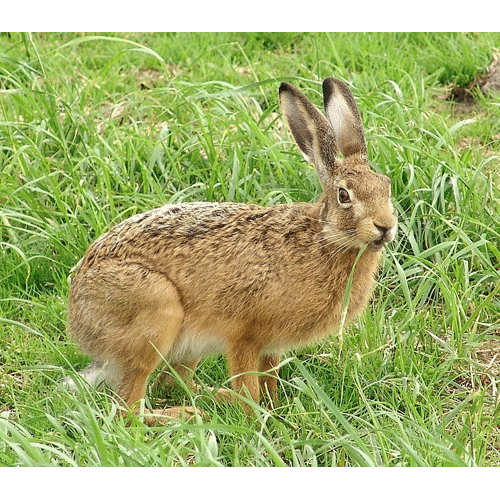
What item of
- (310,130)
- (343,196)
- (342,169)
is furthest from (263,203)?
(343,196)

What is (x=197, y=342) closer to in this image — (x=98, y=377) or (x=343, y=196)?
(x=98, y=377)

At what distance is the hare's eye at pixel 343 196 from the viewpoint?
16.7ft

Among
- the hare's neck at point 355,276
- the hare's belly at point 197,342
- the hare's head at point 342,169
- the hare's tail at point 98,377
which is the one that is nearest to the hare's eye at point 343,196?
the hare's head at point 342,169

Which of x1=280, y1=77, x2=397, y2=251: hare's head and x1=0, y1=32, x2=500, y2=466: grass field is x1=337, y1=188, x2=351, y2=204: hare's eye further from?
x1=0, y1=32, x2=500, y2=466: grass field

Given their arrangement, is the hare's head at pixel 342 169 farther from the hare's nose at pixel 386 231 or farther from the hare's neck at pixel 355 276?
the hare's neck at pixel 355 276

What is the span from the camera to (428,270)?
591cm

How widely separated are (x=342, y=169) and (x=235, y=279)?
2.58 feet

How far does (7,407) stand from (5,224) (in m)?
1.32

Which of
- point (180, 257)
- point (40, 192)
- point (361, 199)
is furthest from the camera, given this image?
point (40, 192)

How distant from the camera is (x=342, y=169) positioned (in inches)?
207

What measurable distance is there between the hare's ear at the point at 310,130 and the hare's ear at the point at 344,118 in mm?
143

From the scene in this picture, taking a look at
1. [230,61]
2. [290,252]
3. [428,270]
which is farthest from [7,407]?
[230,61]

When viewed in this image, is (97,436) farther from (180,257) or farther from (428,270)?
(428,270)

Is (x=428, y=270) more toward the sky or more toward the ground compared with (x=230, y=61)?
more toward the ground
